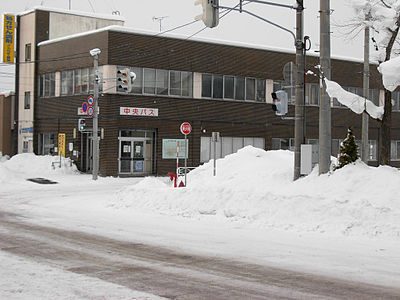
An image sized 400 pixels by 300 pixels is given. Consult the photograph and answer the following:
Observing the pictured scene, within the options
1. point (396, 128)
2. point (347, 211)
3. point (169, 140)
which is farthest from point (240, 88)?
point (347, 211)

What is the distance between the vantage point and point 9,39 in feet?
139

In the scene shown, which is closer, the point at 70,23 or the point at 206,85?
the point at 206,85

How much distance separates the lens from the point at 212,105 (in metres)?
38.7

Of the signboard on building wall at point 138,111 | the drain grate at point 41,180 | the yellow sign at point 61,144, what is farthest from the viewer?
the yellow sign at point 61,144

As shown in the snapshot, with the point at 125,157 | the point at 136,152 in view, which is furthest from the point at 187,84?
the point at 125,157

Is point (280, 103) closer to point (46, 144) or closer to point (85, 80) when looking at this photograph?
point (85, 80)

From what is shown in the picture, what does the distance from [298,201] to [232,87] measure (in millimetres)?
26019

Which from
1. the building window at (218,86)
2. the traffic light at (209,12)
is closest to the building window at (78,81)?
the building window at (218,86)

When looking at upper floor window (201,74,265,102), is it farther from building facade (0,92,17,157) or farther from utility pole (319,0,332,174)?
utility pole (319,0,332,174)

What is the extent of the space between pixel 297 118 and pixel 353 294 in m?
9.61

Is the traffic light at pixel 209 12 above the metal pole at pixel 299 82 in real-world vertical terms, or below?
above

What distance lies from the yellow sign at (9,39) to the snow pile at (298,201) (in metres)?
26.4

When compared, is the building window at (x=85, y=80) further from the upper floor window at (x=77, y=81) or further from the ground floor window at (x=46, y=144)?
the ground floor window at (x=46, y=144)

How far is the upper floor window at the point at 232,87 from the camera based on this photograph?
126ft
